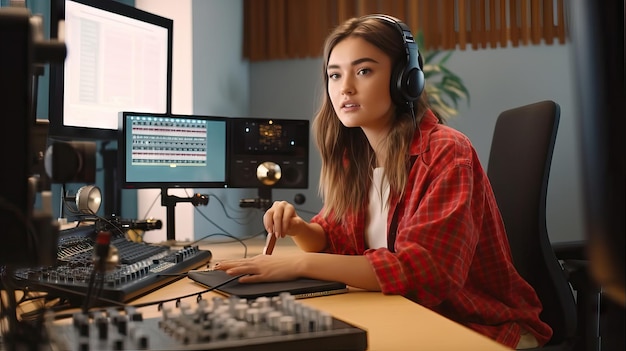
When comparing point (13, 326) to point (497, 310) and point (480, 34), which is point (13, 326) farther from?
point (480, 34)

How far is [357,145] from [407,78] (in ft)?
0.92

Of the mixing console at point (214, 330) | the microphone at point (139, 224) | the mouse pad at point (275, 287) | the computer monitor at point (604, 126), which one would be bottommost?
the mouse pad at point (275, 287)

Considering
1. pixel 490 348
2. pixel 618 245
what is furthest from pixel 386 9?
pixel 618 245

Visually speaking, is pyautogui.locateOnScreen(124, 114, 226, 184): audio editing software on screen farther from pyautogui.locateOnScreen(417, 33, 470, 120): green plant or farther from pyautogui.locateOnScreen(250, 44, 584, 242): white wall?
pyautogui.locateOnScreen(250, 44, 584, 242): white wall

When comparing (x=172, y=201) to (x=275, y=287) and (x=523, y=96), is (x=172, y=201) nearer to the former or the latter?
(x=275, y=287)

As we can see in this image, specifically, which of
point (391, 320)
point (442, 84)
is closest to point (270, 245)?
point (391, 320)

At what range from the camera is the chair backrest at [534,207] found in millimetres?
1263

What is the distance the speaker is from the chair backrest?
65 cm

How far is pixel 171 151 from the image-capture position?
5.82 ft

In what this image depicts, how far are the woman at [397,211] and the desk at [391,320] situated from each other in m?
0.05

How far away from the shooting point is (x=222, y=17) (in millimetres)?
2945

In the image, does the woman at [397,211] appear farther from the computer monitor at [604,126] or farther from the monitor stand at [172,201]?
the computer monitor at [604,126]

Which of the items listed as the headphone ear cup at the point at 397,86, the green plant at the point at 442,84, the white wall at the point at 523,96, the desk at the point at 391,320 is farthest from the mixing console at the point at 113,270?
the white wall at the point at 523,96

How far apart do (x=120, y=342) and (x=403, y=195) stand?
2.40ft
